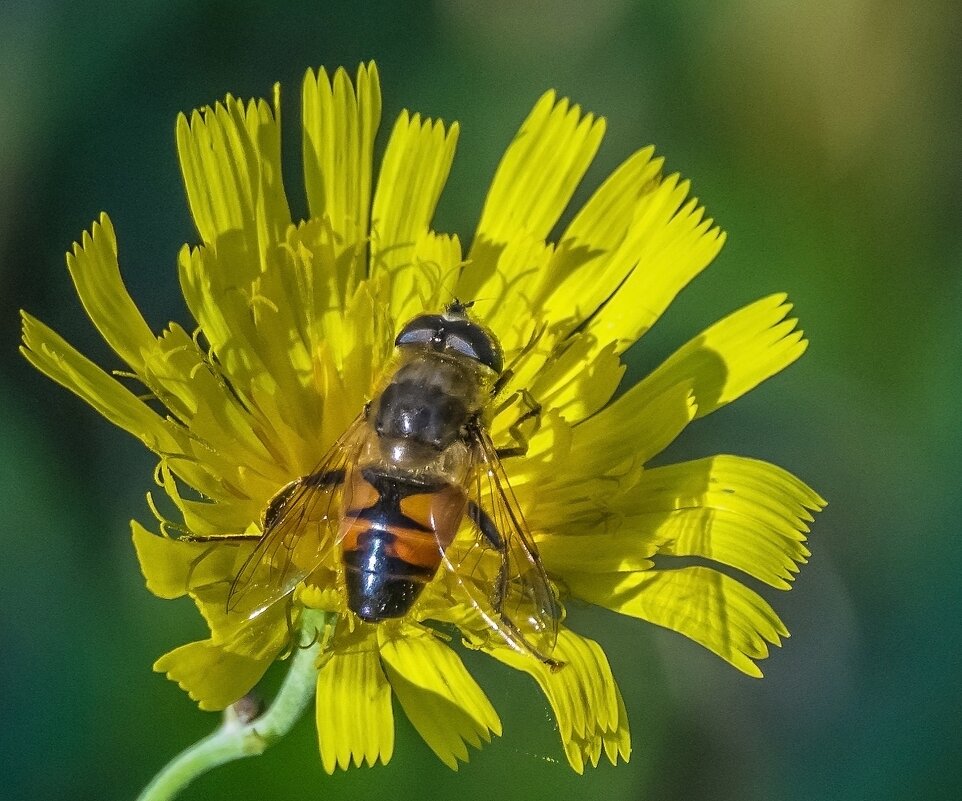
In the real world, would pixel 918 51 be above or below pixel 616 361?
above

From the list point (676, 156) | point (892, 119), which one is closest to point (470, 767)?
point (676, 156)

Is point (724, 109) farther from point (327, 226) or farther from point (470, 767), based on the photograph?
point (470, 767)

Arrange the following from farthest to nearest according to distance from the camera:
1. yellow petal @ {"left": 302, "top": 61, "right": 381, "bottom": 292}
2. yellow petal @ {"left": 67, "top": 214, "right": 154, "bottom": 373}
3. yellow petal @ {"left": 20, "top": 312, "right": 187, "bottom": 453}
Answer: yellow petal @ {"left": 302, "top": 61, "right": 381, "bottom": 292} → yellow petal @ {"left": 67, "top": 214, "right": 154, "bottom": 373} → yellow petal @ {"left": 20, "top": 312, "right": 187, "bottom": 453}

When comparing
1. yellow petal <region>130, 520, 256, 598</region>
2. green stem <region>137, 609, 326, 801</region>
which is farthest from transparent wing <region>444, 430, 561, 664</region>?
yellow petal <region>130, 520, 256, 598</region>

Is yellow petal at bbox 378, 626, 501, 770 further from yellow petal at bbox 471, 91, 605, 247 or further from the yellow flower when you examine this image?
yellow petal at bbox 471, 91, 605, 247

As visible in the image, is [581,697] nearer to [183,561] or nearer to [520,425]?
[520,425]

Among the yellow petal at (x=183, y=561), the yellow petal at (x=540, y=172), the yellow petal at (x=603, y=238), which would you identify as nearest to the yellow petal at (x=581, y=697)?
the yellow petal at (x=183, y=561)
